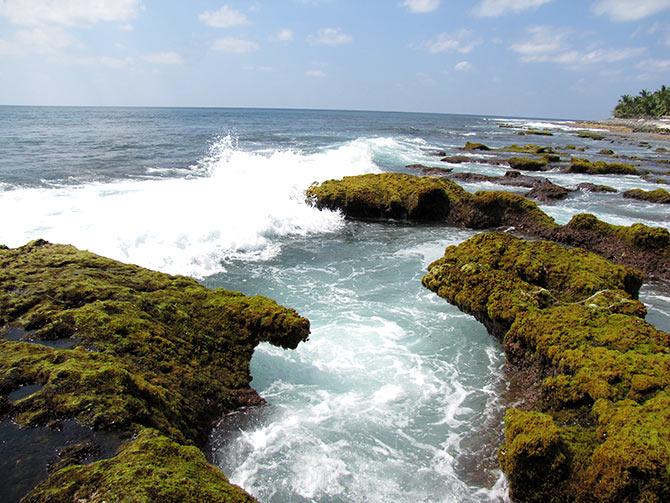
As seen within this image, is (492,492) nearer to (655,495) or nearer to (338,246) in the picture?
(655,495)

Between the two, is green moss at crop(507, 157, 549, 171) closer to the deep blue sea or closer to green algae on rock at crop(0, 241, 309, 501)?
the deep blue sea

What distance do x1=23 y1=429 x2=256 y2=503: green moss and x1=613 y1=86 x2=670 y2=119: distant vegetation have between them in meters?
136

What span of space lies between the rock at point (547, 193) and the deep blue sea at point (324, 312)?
88 cm

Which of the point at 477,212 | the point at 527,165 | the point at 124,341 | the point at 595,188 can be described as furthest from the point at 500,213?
the point at 527,165

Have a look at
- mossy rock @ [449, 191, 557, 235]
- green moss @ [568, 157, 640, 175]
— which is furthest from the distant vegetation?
mossy rock @ [449, 191, 557, 235]

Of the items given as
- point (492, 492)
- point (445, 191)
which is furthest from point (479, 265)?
point (445, 191)

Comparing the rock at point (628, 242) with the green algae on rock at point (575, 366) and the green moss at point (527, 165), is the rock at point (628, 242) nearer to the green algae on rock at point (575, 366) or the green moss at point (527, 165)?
the green algae on rock at point (575, 366)

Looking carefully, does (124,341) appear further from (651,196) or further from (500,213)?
(651,196)

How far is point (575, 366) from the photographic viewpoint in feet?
22.4

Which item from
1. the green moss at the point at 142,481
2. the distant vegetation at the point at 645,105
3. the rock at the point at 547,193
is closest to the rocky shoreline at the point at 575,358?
the green moss at the point at 142,481

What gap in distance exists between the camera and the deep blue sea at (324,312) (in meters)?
6.27

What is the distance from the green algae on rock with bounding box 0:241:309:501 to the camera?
17.4 feet

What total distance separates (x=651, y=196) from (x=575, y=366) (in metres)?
23.7

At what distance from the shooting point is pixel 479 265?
10.3m
